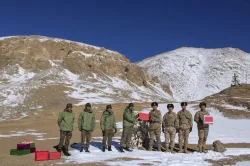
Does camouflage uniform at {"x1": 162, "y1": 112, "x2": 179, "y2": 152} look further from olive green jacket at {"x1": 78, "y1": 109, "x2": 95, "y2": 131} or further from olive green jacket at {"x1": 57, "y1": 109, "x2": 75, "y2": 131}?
olive green jacket at {"x1": 57, "y1": 109, "x2": 75, "y2": 131}

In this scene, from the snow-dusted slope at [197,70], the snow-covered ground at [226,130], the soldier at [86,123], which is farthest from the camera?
the snow-dusted slope at [197,70]

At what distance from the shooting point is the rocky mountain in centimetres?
6259

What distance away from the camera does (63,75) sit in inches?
3209

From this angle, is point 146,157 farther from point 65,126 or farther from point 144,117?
point 65,126

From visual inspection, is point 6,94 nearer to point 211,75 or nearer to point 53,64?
point 53,64

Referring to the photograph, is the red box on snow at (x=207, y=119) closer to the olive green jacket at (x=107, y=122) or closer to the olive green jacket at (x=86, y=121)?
the olive green jacket at (x=107, y=122)

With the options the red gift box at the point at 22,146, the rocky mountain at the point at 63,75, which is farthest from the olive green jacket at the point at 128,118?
the rocky mountain at the point at 63,75

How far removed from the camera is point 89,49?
101188mm

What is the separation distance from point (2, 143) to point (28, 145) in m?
4.14

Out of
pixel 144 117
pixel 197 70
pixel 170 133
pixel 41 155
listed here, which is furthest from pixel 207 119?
pixel 197 70

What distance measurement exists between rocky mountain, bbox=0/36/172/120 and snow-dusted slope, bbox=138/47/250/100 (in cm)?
1437

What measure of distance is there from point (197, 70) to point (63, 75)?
249 ft

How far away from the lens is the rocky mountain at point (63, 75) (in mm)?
62594

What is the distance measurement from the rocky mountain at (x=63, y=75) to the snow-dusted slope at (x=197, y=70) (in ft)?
47.1
